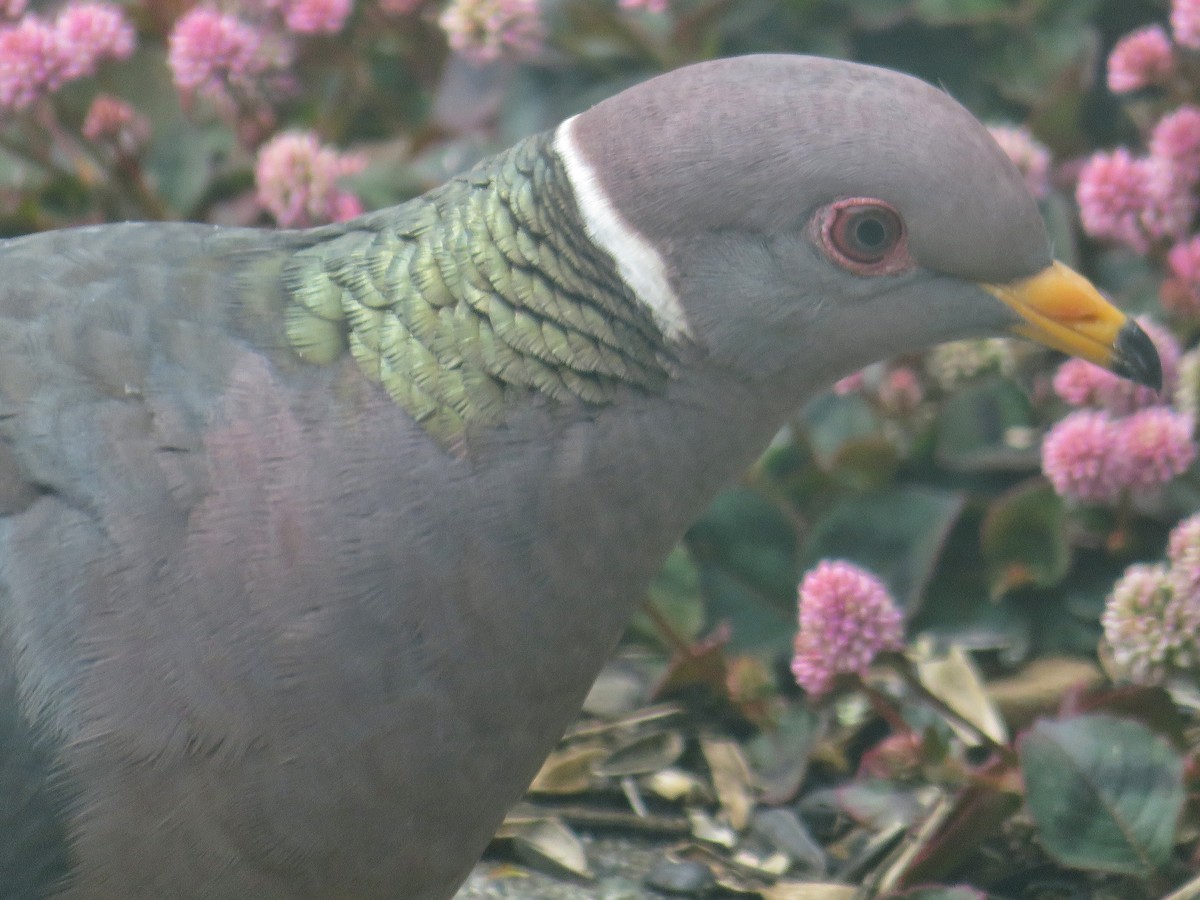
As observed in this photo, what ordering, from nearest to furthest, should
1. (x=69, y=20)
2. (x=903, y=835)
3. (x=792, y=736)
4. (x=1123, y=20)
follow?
(x=903, y=835)
(x=792, y=736)
(x=69, y=20)
(x=1123, y=20)

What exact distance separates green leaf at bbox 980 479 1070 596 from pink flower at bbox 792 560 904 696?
476 millimetres

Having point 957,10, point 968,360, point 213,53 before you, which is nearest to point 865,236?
A: point 968,360

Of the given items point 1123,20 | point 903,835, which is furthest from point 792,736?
point 1123,20

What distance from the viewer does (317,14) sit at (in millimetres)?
2867

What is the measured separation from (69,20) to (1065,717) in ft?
6.68

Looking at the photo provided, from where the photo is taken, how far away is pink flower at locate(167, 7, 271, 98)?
2.81 m

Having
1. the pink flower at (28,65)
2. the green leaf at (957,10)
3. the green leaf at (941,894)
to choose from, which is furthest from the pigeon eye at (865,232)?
the pink flower at (28,65)

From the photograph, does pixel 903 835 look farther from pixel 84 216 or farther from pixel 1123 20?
pixel 84 216

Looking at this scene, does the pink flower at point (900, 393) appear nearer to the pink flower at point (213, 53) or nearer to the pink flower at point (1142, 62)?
the pink flower at point (1142, 62)

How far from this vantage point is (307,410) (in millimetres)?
1683

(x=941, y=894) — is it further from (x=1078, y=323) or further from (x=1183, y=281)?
(x=1183, y=281)

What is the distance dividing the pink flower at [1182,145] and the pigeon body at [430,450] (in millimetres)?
903

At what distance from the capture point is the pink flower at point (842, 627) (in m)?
2.05

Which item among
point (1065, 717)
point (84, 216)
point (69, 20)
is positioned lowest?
point (1065, 717)
